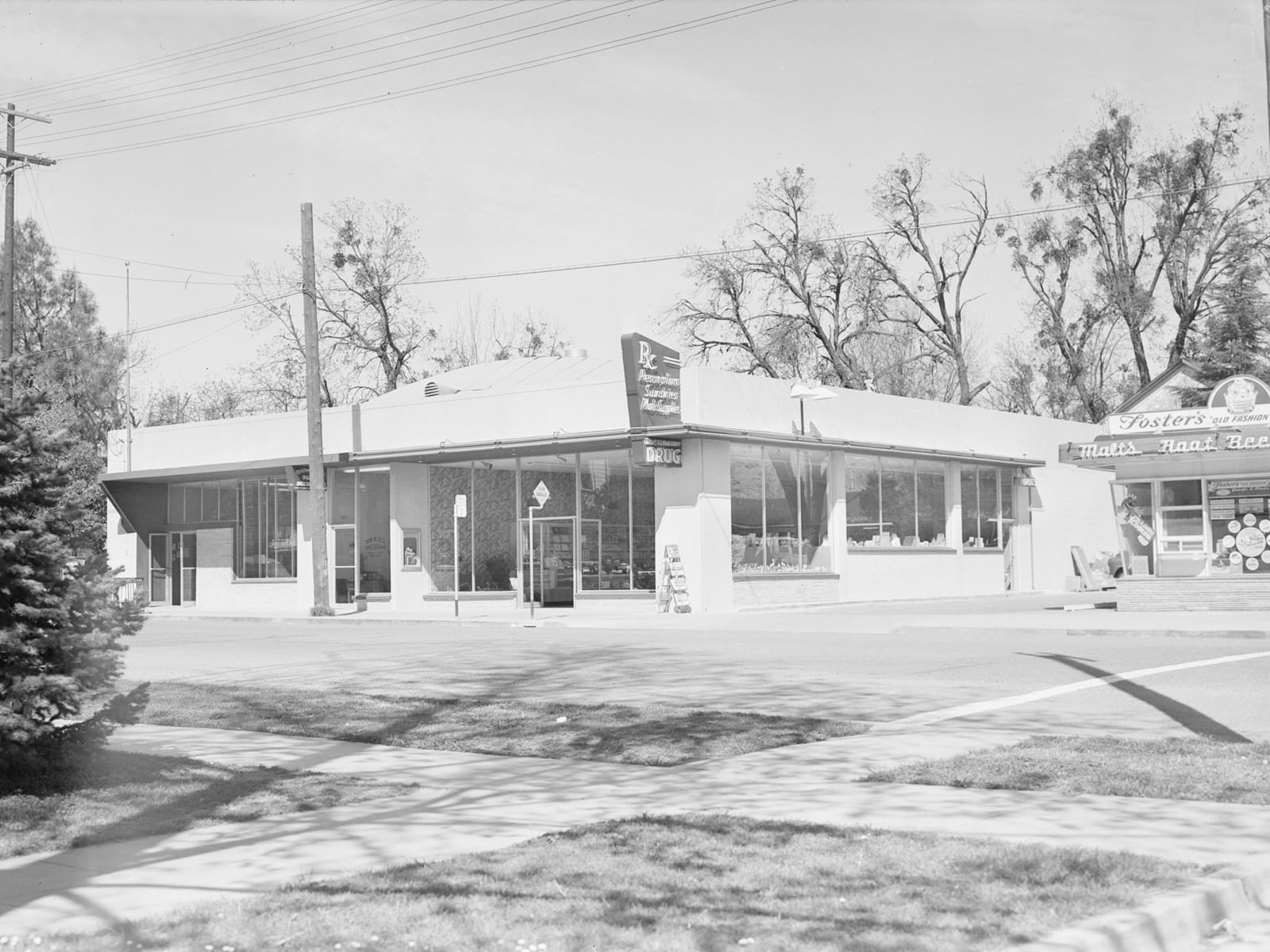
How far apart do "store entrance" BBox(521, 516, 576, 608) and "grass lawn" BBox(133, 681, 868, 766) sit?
20.5 metres

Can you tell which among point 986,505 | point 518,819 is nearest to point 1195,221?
point 986,505

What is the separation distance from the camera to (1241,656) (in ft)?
59.5

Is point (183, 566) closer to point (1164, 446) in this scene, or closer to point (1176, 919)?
point (1164, 446)

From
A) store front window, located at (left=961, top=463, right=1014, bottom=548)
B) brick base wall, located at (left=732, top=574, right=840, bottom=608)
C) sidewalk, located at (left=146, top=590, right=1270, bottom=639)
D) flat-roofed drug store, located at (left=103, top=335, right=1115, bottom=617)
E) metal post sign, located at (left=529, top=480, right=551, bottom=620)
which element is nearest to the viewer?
sidewalk, located at (left=146, top=590, right=1270, bottom=639)

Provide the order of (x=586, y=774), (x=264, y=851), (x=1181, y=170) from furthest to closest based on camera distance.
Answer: (x=1181, y=170) → (x=586, y=774) → (x=264, y=851)

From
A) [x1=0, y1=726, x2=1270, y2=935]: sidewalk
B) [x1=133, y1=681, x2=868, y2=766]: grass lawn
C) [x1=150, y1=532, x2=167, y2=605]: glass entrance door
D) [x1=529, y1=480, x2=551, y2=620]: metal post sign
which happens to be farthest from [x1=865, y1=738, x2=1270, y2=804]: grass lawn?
[x1=150, y1=532, x2=167, y2=605]: glass entrance door

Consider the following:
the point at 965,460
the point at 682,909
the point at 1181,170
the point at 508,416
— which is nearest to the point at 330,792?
the point at 682,909

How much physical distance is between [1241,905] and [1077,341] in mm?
55642

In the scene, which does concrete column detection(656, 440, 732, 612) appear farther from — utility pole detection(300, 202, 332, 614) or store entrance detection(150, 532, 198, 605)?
store entrance detection(150, 532, 198, 605)

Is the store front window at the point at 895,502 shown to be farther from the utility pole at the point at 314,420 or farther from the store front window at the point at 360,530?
the utility pole at the point at 314,420

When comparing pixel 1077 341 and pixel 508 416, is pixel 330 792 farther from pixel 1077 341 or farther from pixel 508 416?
pixel 1077 341

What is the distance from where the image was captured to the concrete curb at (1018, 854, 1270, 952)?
517 centimetres

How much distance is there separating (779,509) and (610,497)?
14.1ft

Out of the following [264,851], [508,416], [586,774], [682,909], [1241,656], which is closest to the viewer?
[682,909]
